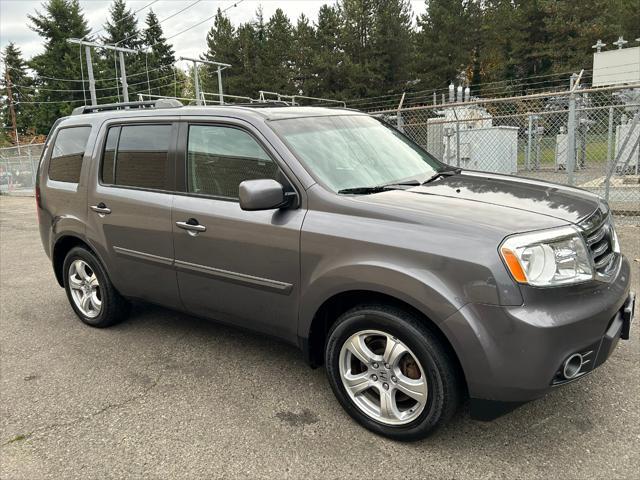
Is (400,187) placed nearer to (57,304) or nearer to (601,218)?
(601,218)

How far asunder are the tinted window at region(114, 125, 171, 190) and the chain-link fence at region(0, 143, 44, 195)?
56.3 feet

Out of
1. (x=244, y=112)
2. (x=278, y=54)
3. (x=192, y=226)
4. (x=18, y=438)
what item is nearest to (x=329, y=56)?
(x=278, y=54)

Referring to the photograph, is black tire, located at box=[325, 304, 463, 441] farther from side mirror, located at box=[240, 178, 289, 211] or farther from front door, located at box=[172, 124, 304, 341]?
side mirror, located at box=[240, 178, 289, 211]

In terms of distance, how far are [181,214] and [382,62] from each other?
140ft

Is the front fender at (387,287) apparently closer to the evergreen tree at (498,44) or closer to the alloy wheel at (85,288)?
the alloy wheel at (85,288)

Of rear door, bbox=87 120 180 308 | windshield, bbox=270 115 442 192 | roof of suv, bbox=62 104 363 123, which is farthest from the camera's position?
rear door, bbox=87 120 180 308

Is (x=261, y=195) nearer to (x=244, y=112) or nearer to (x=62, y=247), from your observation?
(x=244, y=112)

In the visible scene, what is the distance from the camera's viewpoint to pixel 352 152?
3.42m

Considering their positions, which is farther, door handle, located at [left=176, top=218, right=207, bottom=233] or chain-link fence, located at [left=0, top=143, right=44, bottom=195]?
chain-link fence, located at [left=0, top=143, right=44, bottom=195]

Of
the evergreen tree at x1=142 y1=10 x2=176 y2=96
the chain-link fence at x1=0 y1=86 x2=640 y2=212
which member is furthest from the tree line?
the chain-link fence at x1=0 y1=86 x2=640 y2=212

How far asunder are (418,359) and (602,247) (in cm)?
115

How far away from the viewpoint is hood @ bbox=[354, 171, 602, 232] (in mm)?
2566

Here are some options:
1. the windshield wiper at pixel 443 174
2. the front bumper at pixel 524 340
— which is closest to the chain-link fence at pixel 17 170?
the windshield wiper at pixel 443 174

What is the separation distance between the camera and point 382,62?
43.4 metres
